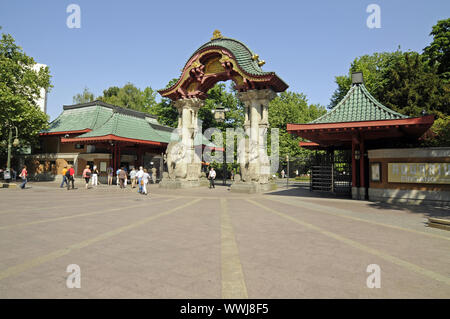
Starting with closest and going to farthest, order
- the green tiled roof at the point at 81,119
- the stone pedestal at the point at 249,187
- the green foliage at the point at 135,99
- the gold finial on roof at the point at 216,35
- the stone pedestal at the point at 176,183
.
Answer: the stone pedestal at the point at 249,187 → the stone pedestal at the point at 176,183 → the gold finial on roof at the point at 216,35 → the green tiled roof at the point at 81,119 → the green foliage at the point at 135,99

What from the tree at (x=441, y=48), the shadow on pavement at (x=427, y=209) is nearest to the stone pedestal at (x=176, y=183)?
the shadow on pavement at (x=427, y=209)

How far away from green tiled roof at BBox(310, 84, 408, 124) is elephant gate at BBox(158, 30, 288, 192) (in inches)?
201

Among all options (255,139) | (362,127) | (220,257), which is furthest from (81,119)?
(220,257)

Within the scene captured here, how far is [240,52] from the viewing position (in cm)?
2102

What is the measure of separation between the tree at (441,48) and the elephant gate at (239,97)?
20.4 meters

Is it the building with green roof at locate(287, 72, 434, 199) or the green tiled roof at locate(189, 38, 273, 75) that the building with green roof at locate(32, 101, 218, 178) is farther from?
the building with green roof at locate(287, 72, 434, 199)

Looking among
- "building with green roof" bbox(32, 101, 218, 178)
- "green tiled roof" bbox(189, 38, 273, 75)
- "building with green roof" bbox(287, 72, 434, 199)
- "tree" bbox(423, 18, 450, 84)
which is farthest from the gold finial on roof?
"tree" bbox(423, 18, 450, 84)

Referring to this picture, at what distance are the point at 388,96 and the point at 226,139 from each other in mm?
19435

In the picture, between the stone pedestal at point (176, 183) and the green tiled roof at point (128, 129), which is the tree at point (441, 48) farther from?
the green tiled roof at point (128, 129)

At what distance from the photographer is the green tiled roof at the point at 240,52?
65.5ft

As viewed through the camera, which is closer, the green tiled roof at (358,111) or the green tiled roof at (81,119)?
the green tiled roof at (358,111)

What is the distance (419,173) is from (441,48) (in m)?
23.3

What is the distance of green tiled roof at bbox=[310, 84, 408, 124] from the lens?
14.3 metres
